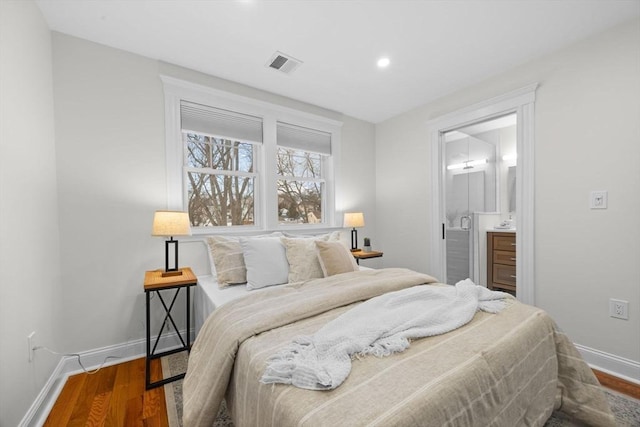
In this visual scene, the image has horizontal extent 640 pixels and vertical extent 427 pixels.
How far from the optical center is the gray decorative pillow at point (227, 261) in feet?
7.04

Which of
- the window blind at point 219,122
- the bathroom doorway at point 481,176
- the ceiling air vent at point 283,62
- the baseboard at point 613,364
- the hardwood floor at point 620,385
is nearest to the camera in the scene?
the hardwood floor at point 620,385

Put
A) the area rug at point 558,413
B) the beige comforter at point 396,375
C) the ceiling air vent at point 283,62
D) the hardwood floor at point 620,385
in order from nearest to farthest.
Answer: the beige comforter at point 396,375 < the area rug at point 558,413 < the hardwood floor at point 620,385 < the ceiling air vent at point 283,62

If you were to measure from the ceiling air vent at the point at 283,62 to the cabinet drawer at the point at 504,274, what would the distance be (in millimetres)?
3613

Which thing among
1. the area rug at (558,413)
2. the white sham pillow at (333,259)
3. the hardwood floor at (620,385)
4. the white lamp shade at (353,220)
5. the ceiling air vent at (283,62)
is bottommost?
the hardwood floor at (620,385)

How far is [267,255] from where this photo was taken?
2.17m

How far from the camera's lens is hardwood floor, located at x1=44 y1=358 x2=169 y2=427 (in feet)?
5.08

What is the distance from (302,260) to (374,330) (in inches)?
43.2

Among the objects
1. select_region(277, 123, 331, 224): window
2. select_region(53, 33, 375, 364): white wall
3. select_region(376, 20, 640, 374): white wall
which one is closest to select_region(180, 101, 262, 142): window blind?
select_region(53, 33, 375, 364): white wall

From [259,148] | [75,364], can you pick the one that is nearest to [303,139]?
[259,148]

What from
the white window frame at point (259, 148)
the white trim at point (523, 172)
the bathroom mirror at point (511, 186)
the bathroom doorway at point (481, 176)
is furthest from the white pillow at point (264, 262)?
the bathroom mirror at point (511, 186)

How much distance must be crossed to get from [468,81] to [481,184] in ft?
6.74

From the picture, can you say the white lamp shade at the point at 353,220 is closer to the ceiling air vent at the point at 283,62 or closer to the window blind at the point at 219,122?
the window blind at the point at 219,122

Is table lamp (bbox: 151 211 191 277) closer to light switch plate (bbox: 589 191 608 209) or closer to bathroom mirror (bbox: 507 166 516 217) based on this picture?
light switch plate (bbox: 589 191 608 209)

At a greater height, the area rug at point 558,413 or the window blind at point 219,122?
the window blind at point 219,122
